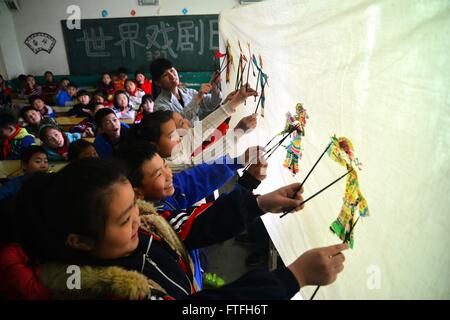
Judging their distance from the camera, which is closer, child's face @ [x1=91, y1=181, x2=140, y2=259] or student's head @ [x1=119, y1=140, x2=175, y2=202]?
child's face @ [x1=91, y1=181, x2=140, y2=259]

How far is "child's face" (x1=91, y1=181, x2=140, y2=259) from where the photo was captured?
60cm

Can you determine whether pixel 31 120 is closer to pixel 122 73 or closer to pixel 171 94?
pixel 171 94

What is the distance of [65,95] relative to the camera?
217 inches

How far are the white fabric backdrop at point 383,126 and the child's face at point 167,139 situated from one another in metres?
0.64

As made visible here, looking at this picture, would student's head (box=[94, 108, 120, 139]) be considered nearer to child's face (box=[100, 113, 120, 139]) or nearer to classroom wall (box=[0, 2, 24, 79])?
child's face (box=[100, 113, 120, 139])

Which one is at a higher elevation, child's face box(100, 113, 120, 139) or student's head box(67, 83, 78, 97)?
child's face box(100, 113, 120, 139)

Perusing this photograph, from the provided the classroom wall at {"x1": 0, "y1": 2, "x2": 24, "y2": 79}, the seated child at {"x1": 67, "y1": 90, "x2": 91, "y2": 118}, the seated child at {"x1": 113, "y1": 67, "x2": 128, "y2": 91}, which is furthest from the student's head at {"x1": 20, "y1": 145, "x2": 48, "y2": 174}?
the classroom wall at {"x1": 0, "y1": 2, "x2": 24, "y2": 79}

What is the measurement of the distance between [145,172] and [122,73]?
18.4ft

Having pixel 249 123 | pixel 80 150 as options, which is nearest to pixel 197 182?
pixel 249 123

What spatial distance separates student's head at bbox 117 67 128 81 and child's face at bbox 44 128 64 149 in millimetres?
3438

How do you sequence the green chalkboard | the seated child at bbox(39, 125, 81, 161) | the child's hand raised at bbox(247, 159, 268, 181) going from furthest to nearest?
the green chalkboard, the seated child at bbox(39, 125, 81, 161), the child's hand raised at bbox(247, 159, 268, 181)

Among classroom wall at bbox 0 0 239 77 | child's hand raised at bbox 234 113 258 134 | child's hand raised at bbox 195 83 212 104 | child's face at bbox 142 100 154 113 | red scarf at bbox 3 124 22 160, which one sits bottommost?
red scarf at bbox 3 124 22 160

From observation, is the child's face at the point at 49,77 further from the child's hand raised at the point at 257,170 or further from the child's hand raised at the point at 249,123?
the child's hand raised at the point at 257,170
